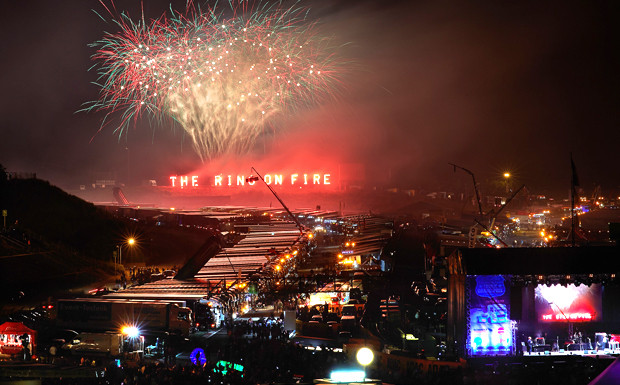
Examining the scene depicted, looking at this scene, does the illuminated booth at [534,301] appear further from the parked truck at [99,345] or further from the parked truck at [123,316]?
the parked truck at [99,345]

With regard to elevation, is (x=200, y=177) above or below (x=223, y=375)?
above

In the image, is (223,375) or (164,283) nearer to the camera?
(223,375)

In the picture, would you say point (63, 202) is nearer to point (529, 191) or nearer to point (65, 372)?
point (65, 372)

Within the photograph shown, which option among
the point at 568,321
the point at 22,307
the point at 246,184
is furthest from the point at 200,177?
the point at 568,321

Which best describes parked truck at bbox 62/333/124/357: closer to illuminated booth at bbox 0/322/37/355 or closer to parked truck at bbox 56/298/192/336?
illuminated booth at bbox 0/322/37/355

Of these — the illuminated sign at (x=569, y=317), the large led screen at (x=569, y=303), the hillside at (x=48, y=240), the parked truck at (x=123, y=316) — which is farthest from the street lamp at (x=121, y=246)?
the illuminated sign at (x=569, y=317)

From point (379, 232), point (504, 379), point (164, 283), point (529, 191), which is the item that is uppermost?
point (529, 191)

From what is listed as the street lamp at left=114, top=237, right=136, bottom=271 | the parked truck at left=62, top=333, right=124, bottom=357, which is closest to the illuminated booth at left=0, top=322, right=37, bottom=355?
the parked truck at left=62, top=333, right=124, bottom=357
